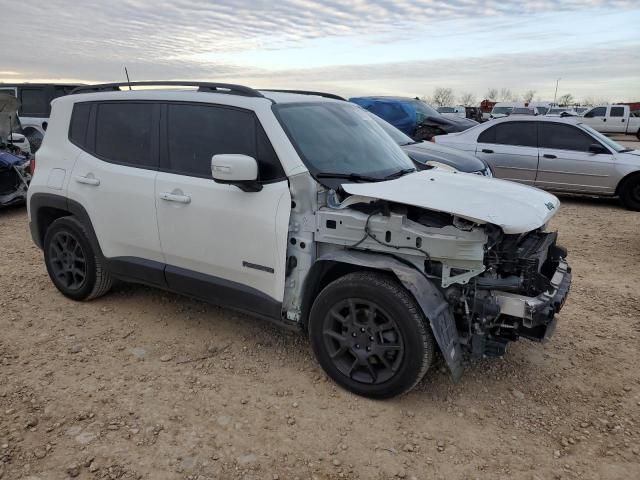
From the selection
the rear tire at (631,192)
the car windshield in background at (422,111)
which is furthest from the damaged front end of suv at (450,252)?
Answer: the car windshield in background at (422,111)

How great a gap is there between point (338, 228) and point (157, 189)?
1.51m

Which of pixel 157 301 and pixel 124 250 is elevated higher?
pixel 124 250

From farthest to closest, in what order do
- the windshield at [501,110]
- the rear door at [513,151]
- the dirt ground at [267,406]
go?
the windshield at [501,110] < the rear door at [513,151] < the dirt ground at [267,406]

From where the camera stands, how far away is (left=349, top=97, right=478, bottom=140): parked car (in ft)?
44.5

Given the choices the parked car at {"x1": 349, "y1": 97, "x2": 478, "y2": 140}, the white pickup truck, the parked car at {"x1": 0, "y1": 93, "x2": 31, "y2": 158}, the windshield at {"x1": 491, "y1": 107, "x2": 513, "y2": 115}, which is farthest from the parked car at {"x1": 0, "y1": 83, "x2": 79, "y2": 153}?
the windshield at {"x1": 491, "y1": 107, "x2": 513, "y2": 115}

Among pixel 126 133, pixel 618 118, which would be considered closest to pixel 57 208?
pixel 126 133

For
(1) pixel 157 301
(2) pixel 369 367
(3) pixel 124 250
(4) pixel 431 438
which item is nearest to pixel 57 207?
(3) pixel 124 250

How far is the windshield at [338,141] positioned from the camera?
3.56 metres

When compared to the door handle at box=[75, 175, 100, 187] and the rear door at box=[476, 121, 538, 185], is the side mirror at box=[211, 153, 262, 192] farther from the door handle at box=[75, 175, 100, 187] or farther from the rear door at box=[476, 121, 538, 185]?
the rear door at box=[476, 121, 538, 185]

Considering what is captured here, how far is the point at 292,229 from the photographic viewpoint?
11.3 ft

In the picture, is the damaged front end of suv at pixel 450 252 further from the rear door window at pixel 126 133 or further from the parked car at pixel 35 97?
the parked car at pixel 35 97

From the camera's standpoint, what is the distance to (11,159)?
8.63 m

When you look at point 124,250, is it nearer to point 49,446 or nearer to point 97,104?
point 97,104

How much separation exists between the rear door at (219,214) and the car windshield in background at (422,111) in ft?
35.3
